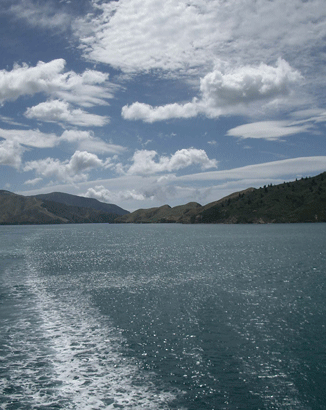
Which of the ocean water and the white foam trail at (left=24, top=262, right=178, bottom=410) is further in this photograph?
the ocean water

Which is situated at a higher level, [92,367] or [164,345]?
[92,367]

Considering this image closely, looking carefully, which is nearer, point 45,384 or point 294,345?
→ point 45,384

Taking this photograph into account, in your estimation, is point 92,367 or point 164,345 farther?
point 164,345

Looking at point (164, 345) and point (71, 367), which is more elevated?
point (71, 367)

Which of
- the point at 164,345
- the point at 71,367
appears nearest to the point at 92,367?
the point at 71,367

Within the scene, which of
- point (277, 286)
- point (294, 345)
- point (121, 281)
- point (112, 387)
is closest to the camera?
point (112, 387)

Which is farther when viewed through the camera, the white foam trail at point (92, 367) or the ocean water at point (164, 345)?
the ocean water at point (164, 345)

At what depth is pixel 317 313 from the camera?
36.3 meters

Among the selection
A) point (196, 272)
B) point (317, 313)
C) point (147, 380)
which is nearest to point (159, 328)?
point (147, 380)

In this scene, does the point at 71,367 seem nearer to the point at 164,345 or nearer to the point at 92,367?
the point at 92,367

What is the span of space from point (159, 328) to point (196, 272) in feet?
122

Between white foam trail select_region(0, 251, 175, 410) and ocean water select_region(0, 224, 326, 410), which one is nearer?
white foam trail select_region(0, 251, 175, 410)

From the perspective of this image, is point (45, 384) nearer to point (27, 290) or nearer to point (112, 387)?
point (112, 387)

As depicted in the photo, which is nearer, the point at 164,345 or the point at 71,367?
the point at 71,367
